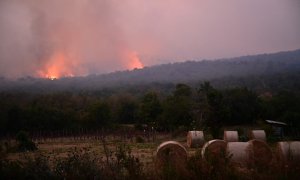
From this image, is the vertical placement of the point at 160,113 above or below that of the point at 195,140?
above

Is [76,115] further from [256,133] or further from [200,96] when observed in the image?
[256,133]

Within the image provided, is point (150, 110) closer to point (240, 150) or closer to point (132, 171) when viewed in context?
point (240, 150)

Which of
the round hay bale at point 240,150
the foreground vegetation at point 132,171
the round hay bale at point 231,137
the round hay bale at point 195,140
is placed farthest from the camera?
the round hay bale at point 231,137

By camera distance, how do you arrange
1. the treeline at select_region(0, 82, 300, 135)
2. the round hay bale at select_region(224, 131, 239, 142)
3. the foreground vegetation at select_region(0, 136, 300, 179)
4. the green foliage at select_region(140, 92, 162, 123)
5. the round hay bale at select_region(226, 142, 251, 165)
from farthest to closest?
the green foliage at select_region(140, 92, 162, 123) < the treeline at select_region(0, 82, 300, 135) < the round hay bale at select_region(224, 131, 239, 142) < the round hay bale at select_region(226, 142, 251, 165) < the foreground vegetation at select_region(0, 136, 300, 179)

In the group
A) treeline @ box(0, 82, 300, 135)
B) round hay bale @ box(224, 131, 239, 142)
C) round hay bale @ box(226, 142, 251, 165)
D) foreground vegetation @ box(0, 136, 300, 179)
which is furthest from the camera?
treeline @ box(0, 82, 300, 135)

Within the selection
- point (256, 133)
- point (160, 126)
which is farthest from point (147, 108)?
point (256, 133)

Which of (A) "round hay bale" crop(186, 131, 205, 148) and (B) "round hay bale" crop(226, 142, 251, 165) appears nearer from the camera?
(B) "round hay bale" crop(226, 142, 251, 165)

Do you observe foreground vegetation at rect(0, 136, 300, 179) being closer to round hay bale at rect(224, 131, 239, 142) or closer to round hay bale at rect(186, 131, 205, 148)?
round hay bale at rect(186, 131, 205, 148)

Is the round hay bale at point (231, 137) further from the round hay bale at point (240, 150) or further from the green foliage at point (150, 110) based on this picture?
the green foliage at point (150, 110)

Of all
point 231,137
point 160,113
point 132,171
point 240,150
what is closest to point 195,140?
point 231,137

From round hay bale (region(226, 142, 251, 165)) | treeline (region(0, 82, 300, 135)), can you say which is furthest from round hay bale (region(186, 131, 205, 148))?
treeline (region(0, 82, 300, 135))

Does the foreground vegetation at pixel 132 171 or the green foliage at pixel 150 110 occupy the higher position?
the green foliage at pixel 150 110

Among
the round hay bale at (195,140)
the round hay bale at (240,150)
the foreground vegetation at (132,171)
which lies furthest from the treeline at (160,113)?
the foreground vegetation at (132,171)

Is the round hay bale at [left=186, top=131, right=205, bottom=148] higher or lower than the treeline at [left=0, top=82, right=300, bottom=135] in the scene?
lower
